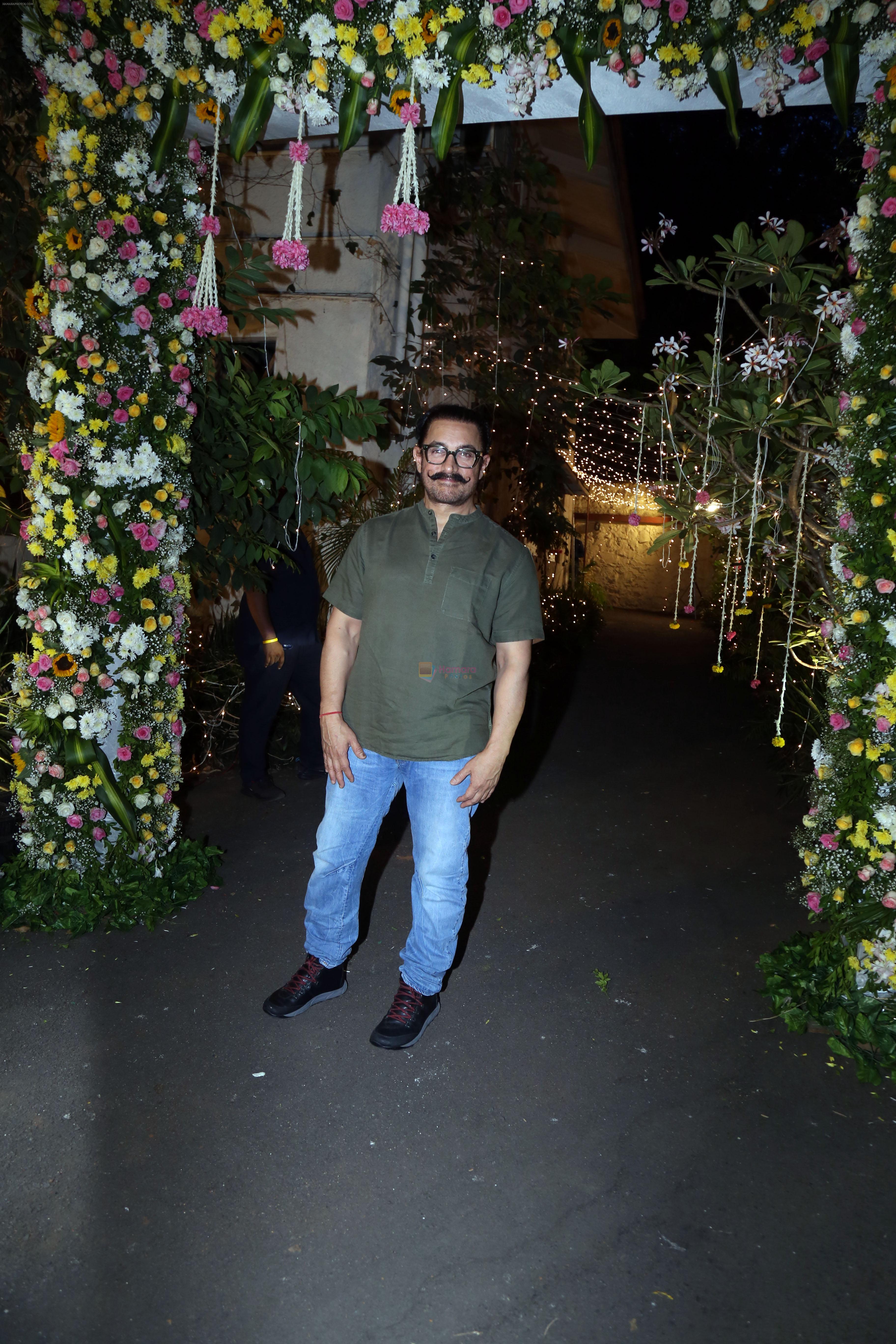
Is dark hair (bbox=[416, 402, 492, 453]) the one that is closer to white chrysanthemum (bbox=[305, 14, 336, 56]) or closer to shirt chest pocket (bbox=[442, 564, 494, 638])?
shirt chest pocket (bbox=[442, 564, 494, 638])

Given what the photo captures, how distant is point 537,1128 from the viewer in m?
2.58

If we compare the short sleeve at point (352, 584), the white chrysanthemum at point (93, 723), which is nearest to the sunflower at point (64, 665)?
the white chrysanthemum at point (93, 723)

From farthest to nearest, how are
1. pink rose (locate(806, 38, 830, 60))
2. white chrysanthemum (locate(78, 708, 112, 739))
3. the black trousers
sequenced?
the black trousers → white chrysanthemum (locate(78, 708, 112, 739)) → pink rose (locate(806, 38, 830, 60))

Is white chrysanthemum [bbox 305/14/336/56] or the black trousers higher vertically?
white chrysanthemum [bbox 305/14/336/56]

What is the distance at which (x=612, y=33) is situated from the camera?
9.10 ft

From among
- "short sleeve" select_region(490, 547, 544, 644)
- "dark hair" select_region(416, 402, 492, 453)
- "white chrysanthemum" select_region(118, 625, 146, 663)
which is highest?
"dark hair" select_region(416, 402, 492, 453)

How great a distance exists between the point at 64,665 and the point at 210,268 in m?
1.64

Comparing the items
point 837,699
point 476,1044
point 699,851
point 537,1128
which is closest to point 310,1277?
point 537,1128

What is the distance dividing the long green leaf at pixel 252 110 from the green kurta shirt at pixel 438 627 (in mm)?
1510

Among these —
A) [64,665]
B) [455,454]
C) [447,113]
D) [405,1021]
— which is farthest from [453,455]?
[405,1021]

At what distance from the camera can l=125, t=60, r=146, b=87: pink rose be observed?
304 centimetres

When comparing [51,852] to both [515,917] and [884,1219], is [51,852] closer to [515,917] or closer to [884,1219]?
[515,917]

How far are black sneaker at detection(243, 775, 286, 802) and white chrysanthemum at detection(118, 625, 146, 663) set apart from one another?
1.84 m

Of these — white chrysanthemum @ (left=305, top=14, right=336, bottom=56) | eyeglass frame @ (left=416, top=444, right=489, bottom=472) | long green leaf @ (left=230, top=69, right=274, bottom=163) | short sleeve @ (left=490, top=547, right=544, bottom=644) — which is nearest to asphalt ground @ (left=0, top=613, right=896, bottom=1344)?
short sleeve @ (left=490, top=547, right=544, bottom=644)
